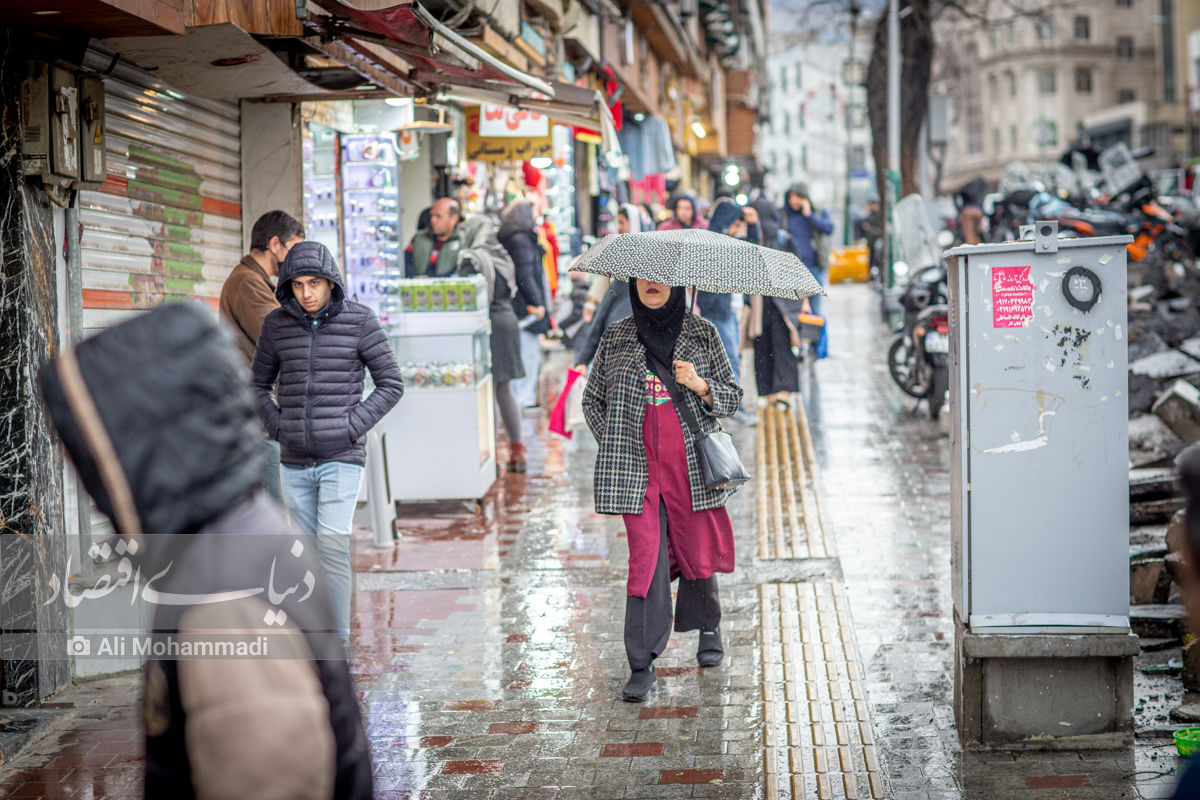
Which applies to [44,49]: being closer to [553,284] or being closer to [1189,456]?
[1189,456]

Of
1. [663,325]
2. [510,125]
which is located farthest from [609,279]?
[510,125]

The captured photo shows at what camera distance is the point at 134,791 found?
487 cm

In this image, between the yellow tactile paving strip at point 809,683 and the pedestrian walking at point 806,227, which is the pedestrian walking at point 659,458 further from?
the pedestrian walking at point 806,227

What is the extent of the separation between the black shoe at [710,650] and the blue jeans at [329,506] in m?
1.63

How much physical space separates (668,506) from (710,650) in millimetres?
772

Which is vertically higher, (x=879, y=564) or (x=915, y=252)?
(x=915, y=252)

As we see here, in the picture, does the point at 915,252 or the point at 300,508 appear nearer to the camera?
the point at 300,508

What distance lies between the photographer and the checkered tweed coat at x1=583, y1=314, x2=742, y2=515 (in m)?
5.86

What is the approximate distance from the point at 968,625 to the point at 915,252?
1159cm

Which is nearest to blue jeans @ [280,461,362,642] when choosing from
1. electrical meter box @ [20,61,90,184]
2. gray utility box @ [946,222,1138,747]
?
electrical meter box @ [20,61,90,184]

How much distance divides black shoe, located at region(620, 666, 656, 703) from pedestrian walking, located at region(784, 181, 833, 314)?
37.5 feet

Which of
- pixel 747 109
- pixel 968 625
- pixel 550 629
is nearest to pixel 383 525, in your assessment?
pixel 550 629

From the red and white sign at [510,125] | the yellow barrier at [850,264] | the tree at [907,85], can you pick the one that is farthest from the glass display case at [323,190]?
the yellow barrier at [850,264]

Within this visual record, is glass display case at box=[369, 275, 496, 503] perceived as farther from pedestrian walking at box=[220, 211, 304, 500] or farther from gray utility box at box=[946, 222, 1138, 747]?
gray utility box at box=[946, 222, 1138, 747]
